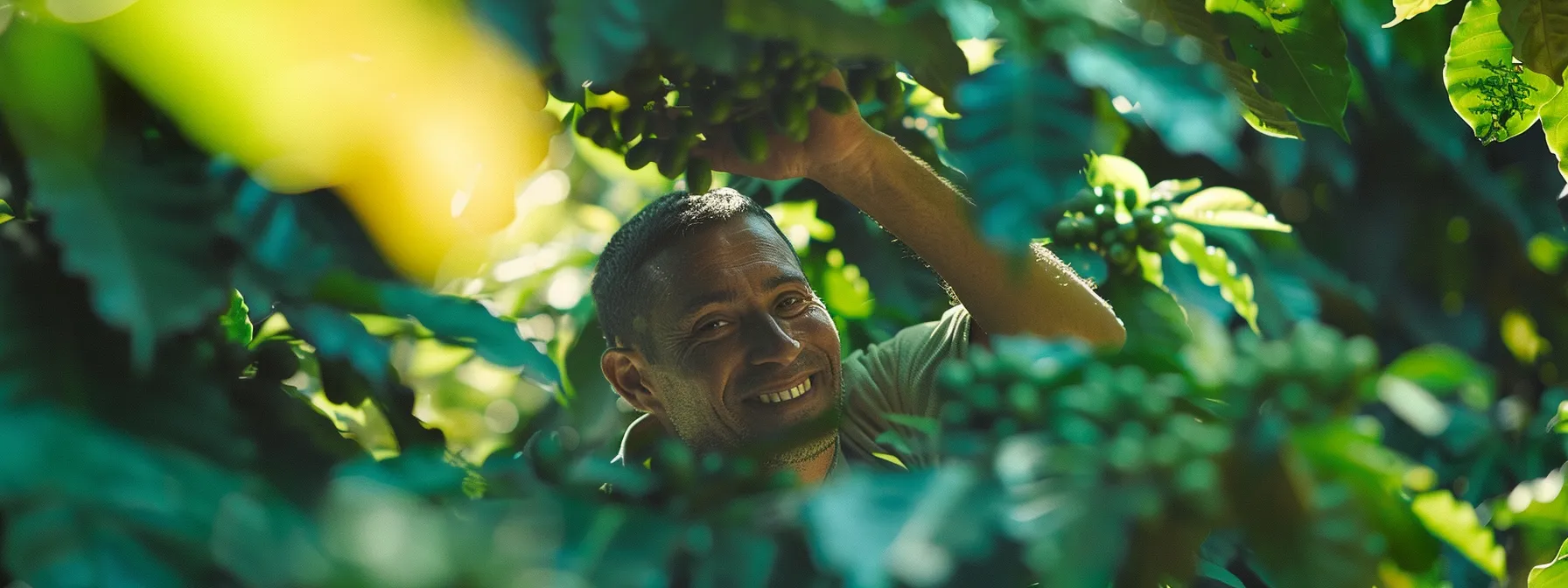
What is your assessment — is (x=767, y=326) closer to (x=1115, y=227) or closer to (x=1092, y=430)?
(x=1115, y=227)

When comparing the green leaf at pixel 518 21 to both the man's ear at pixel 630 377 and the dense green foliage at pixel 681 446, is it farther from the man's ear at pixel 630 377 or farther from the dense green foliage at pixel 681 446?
the man's ear at pixel 630 377

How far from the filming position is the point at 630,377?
8.16 ft

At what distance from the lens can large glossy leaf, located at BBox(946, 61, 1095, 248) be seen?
2.77ft

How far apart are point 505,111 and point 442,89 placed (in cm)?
9

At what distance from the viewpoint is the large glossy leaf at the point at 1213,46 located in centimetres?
124

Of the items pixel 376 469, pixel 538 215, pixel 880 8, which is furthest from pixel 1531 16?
pixel 538 215

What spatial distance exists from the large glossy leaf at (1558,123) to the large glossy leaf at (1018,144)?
3.51ft

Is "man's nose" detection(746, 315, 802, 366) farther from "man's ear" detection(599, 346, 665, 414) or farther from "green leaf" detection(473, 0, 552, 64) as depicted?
"green leaf" detection(473, 0, 552, 64)

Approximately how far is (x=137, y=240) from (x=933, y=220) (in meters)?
1.11

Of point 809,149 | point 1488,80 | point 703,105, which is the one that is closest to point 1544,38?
point 1488,80

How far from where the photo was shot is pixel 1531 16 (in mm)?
1596

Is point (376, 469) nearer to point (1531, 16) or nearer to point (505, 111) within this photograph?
point (505, 111)

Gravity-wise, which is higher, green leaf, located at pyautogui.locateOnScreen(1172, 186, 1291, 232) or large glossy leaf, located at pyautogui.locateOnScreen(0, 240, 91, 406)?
large glossy leaf, located at pyautogui.locateOnScreen(0, 240, 91, 406)

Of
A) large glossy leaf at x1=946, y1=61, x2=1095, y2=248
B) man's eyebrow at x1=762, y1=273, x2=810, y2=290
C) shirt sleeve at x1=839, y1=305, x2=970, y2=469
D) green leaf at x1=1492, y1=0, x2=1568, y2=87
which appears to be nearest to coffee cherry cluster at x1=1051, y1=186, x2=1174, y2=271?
shirt sleeve at x1=839, y1=305, x2=970, y2=469
